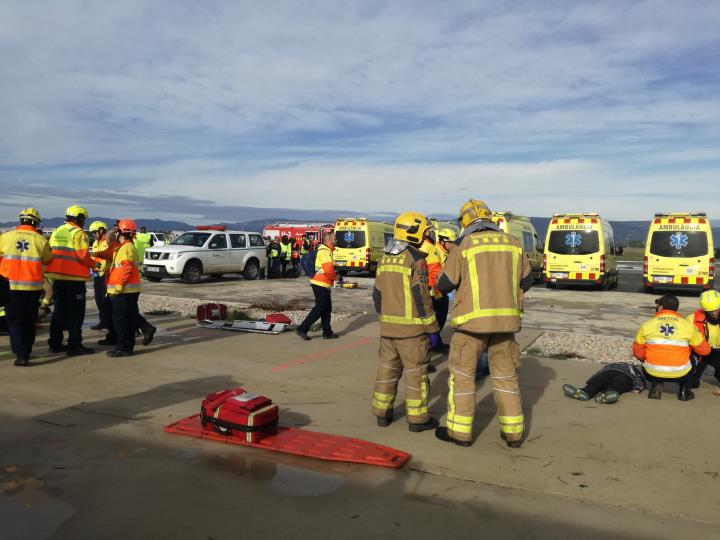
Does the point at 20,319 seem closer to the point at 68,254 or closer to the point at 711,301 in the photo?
the point at 68,254

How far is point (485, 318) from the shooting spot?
4.26 m

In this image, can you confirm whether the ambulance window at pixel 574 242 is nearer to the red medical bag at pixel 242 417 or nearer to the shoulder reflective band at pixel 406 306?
the shoulder reflective band at pixel 406 306

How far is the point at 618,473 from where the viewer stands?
393 cm

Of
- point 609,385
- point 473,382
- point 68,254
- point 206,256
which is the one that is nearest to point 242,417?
point 473,382

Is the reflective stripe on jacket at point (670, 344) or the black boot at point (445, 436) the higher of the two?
the reflective stripe on jacket at point (670, 344)

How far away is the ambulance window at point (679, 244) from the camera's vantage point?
55.7 feet

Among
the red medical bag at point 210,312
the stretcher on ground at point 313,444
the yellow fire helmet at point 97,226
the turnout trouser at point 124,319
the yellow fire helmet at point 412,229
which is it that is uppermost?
the yellow fire helmet at point 97,226

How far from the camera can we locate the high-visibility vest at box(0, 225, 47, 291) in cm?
669

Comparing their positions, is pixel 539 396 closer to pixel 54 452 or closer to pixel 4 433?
pixel 54 452

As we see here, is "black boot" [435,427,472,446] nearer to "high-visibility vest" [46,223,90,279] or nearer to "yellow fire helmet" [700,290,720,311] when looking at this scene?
"yellow fire helmet" [700,290,720,311]

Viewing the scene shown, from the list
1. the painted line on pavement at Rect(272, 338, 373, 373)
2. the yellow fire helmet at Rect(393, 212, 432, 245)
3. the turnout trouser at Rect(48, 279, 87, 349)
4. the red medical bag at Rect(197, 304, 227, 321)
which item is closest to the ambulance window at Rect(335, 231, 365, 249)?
the red medical bag at Rect(197, 304, 227, 321)

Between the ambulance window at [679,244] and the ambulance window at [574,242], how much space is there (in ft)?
5.43

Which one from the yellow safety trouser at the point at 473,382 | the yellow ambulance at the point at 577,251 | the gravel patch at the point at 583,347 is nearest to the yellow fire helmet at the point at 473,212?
the yellow safety trouser at the point at 473,382

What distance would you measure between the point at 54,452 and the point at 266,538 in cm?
200
